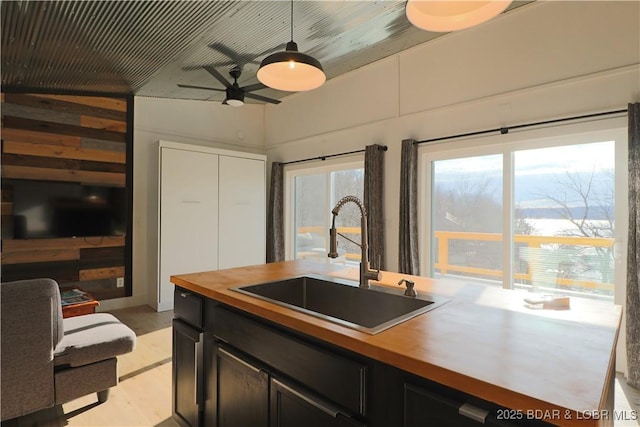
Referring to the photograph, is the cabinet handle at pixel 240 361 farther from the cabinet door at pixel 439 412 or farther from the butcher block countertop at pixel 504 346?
the cabinet door at pixel 439 412

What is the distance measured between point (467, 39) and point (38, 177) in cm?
502

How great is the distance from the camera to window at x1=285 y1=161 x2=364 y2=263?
4.70 metres

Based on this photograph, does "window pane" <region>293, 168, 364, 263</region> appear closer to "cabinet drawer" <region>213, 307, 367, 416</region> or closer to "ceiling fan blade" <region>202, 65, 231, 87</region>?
"ceiling fan blade" <region>202, 65, 231, 87</region>

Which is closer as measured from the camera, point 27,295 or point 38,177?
point 27,295

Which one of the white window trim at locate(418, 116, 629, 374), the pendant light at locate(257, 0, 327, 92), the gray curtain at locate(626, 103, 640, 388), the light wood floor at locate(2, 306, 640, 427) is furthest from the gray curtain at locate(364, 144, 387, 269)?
the light wood floor at locate(2, 306, 640, 427)

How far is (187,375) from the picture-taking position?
5.81ft

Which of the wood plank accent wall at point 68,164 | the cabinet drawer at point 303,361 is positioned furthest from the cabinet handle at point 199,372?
the wood plank accent wall at point 68,164

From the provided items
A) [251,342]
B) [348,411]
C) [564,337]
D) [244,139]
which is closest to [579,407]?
[564,337]

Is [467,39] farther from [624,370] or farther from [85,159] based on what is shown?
[85,159]

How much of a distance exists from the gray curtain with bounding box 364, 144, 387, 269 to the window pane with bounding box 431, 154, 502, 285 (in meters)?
0.61

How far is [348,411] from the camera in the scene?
1.04 m

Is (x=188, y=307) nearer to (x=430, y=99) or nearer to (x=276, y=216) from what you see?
(x=430, y=99)

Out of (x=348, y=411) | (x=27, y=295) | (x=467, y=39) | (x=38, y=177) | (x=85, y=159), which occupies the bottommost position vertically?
(x=348, y=411)

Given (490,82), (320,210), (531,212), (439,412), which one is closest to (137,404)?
(439,412)
